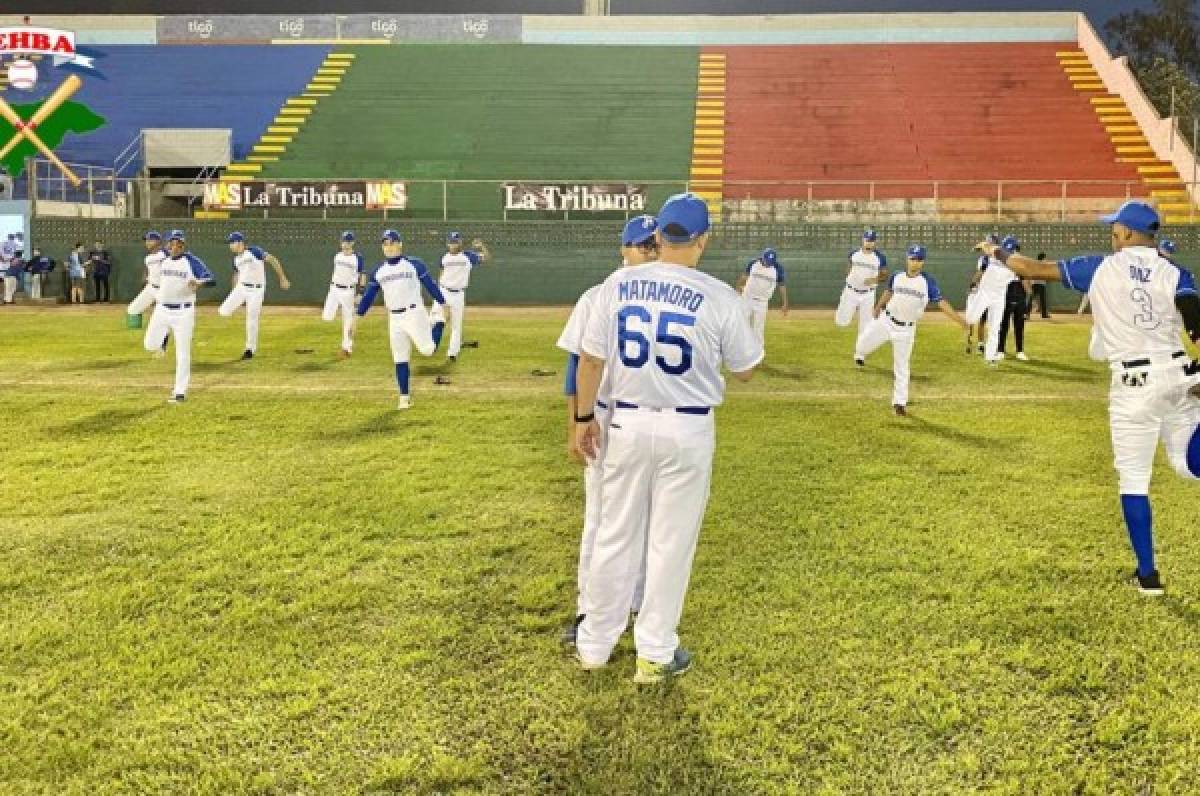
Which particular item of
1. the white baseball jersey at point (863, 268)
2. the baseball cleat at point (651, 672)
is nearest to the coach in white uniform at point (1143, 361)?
the baseball cleat at point (651, 672)

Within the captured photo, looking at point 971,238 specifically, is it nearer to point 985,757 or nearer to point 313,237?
point 313,237

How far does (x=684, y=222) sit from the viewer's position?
5027 mm

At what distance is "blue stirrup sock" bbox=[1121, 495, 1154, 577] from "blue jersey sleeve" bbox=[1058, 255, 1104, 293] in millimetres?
1476

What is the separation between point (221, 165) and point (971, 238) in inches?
1065

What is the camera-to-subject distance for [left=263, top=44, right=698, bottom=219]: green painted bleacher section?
3622 cm

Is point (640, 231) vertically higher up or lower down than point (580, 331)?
higher up

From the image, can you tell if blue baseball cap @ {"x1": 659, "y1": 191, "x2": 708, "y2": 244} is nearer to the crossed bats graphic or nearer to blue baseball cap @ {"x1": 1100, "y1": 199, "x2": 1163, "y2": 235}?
blue baseball cap @ {"x1": 1100, "y1": 199, "x2": 1163, "y2": 235}

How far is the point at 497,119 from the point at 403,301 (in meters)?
28.0

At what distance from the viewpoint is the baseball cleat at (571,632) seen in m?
5.68

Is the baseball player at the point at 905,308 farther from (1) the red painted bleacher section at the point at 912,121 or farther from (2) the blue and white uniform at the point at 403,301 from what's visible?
(1) the red painted bleacher section at the point at 912,121

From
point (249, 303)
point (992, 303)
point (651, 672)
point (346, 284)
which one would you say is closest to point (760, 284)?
point (992, 303)

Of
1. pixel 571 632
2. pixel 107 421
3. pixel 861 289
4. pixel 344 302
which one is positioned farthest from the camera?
pixel 861 289

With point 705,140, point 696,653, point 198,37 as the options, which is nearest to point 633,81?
point 705,140

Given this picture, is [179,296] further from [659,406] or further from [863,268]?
[863,268]
